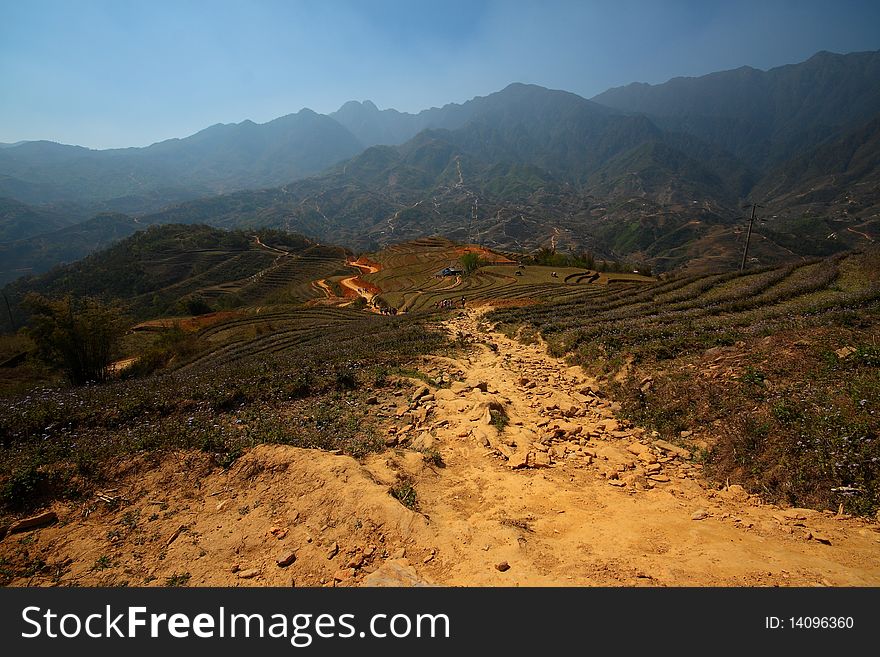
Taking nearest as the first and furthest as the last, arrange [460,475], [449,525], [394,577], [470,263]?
[394,577] < [449,525] < [460,475] < [470,263]

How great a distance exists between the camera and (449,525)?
5973 mm

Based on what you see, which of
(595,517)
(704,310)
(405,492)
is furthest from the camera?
(704,310)

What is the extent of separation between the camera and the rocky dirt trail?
4.84 metres

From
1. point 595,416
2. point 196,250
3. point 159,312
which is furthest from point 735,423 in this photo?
point 196,250

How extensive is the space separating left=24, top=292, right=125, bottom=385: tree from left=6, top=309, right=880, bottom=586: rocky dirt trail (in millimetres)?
23614

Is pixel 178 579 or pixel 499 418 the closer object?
pixel 178 579

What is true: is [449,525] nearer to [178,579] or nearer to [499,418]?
[178,579]

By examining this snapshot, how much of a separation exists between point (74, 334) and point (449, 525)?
2917 centimetres

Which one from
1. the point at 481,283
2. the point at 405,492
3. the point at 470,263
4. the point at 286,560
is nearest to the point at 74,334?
the point at 286,560

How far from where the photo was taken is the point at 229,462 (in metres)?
7.64

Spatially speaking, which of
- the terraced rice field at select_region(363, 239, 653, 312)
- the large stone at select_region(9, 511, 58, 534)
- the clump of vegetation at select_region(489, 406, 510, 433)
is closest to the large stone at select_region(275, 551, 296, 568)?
the large stone at select_region(9, 511, 58, 534)

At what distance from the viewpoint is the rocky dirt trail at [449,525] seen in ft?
15.9
